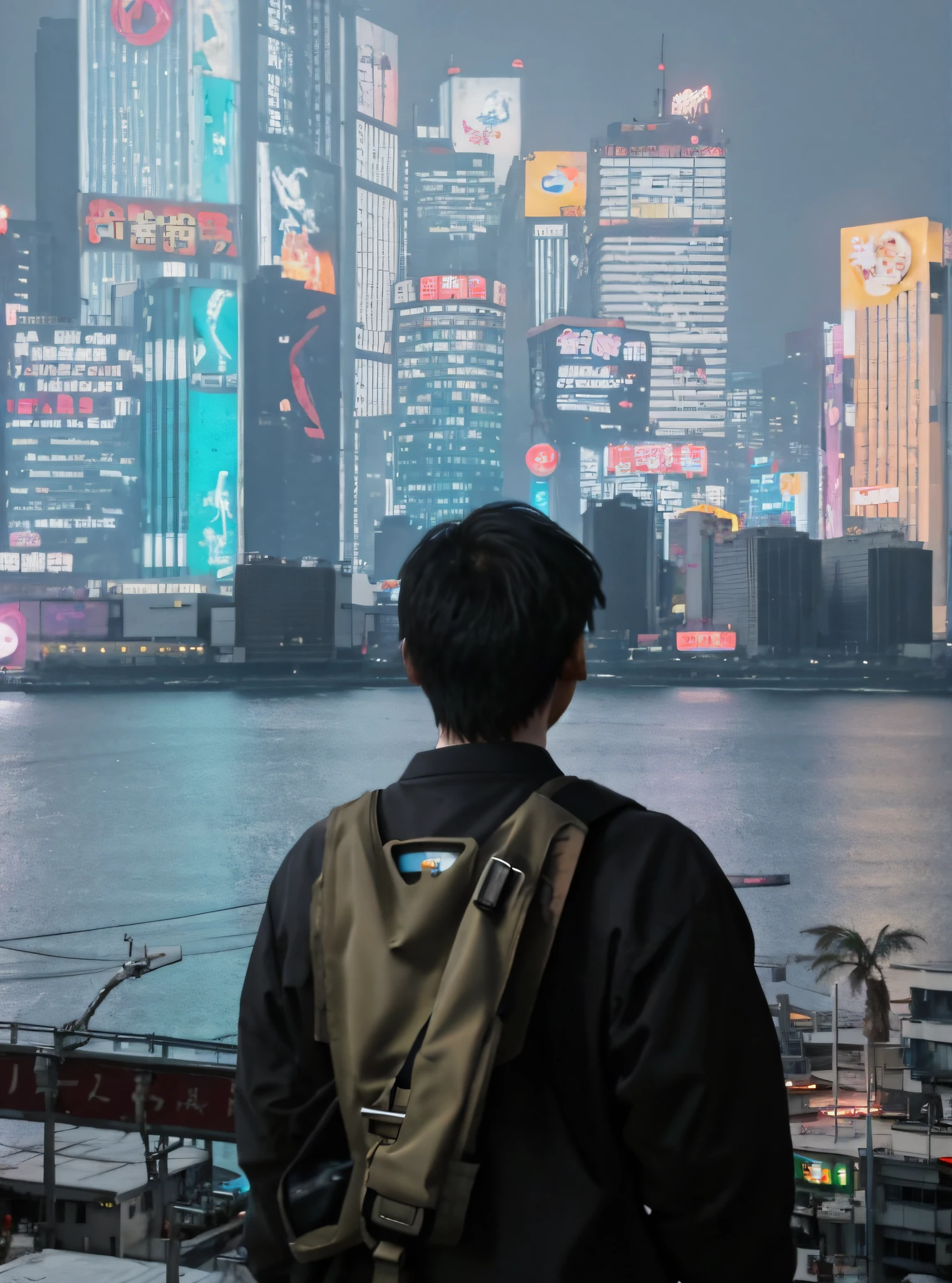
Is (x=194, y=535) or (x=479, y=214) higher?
(x=479, y=214)

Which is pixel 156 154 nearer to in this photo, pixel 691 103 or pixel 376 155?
pixel 376 155

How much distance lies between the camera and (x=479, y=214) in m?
149

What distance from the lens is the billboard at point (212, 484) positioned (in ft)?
275

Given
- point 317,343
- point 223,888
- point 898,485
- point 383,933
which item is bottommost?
point 223,888

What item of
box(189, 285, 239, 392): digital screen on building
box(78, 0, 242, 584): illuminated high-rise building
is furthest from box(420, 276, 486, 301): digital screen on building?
box(189, 285, 239, 392): digital screen on building

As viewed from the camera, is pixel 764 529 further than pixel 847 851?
Yes

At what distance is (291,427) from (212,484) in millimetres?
13882

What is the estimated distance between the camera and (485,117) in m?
155

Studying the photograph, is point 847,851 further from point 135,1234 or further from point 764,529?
point 764,529

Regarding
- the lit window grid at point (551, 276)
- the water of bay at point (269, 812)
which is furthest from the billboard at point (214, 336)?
the lit window grid at point (551, 276)

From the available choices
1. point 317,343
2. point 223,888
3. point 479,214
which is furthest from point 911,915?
point 479,214

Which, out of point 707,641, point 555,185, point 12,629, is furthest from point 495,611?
point 555,185

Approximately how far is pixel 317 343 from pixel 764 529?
3928cm

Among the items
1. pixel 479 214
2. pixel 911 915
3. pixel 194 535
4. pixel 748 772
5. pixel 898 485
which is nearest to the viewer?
pixel 911 915
